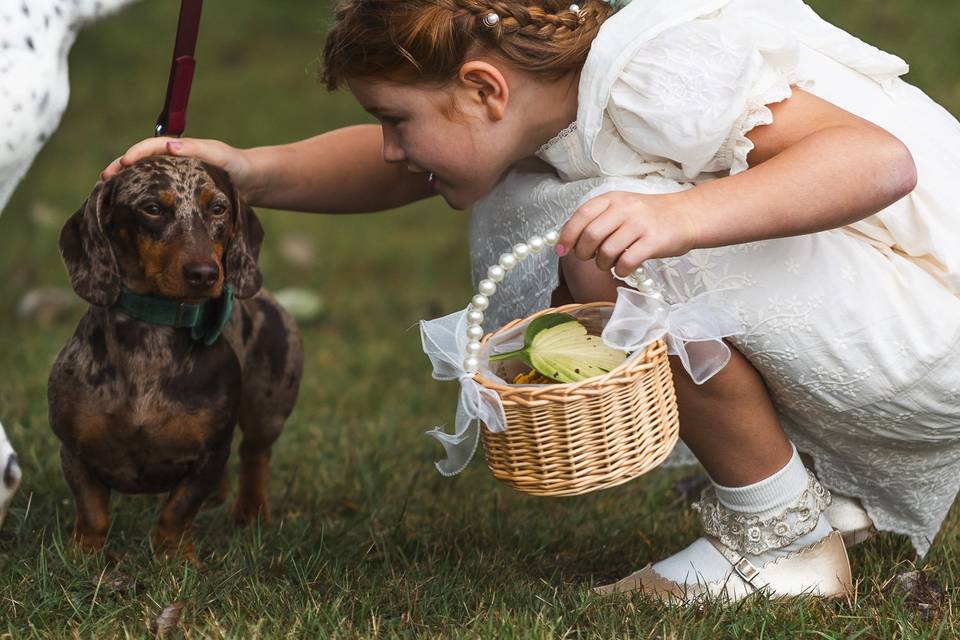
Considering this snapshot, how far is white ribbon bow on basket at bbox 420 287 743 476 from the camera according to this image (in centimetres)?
214

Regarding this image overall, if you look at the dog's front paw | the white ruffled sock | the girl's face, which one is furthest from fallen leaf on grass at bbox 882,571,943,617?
the dog's front paw

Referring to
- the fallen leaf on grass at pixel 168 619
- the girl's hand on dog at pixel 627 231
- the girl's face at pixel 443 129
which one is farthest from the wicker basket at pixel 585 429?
the fallen leaf on grass at pixel 168 619

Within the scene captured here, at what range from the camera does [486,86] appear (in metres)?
2.49

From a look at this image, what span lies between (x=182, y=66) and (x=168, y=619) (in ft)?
3.72

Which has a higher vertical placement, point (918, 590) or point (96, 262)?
point (96, 262)

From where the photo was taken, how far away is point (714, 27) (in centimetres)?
240

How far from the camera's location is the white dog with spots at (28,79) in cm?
240

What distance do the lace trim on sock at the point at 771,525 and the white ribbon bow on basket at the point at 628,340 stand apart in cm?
39

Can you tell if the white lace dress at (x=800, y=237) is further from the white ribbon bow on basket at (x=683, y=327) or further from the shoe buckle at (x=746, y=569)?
the shoe buckle at (x=746, y=569)

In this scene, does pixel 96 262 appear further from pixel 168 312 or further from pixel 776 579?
pixel 776 579

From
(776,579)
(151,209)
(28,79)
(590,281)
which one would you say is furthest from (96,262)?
(776,579)

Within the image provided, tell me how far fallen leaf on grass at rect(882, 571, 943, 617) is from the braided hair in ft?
4.16

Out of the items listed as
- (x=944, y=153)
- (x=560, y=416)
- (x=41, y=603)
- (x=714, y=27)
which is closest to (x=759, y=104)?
(x=714, y=27)

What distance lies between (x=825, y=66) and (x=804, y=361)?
0.61 m
